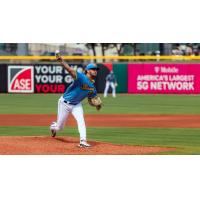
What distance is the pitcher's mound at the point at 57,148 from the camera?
438 inches

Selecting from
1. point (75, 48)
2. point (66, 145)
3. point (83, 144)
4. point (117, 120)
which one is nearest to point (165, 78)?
point (75, 48)

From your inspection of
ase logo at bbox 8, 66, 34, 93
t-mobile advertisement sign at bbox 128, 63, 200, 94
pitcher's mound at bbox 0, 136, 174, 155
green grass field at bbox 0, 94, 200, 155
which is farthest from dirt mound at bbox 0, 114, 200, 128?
ase logo at bbox 8, 66, 34, 93

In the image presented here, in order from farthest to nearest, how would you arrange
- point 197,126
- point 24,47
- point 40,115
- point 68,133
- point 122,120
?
point 24,47
point 40,115
point 122,120
point 197,126
point 68,133

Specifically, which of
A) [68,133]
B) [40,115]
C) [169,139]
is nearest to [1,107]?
[40,115]

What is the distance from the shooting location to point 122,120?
63.7 ft

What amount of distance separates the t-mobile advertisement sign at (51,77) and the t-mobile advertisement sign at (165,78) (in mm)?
3807

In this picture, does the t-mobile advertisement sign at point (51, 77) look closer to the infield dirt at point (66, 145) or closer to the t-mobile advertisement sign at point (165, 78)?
the t-mobile advertisement sign at point (165, 78)

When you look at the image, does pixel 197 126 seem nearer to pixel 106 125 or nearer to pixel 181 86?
pixel 106 125

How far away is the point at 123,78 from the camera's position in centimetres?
3622

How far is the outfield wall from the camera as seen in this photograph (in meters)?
35.5

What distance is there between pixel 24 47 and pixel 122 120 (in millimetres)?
20272

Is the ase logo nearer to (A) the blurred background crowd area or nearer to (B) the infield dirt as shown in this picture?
(A) the blurred background crowd area

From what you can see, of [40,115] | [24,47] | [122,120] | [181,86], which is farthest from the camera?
[24,47]

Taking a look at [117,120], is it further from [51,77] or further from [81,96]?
[51,77]
